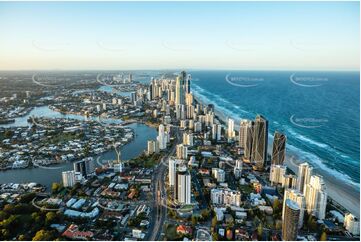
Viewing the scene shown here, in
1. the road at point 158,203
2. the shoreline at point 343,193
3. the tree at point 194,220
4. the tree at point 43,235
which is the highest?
the tree at point 43,235

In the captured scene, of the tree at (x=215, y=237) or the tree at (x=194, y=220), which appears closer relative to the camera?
the tree at (x=215, y=237)

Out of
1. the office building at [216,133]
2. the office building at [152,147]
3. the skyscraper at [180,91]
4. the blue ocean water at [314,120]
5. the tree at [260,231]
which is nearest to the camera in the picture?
the tree at [260,231]

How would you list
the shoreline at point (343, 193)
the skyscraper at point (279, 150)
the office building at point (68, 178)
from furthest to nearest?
the skyscraper at point (279, 150) → the office building at point (68, 178) → the shoreline at point (343, 193)

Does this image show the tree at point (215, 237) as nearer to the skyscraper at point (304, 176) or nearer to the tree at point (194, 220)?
the tree at point (194, 220)

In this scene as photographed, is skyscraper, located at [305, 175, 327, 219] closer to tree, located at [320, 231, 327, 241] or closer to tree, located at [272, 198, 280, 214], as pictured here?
tree, located at [272, 198, 280, 214]

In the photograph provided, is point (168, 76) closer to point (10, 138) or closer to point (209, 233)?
point (10, 138)

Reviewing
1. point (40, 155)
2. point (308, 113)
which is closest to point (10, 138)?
point (40, 155)

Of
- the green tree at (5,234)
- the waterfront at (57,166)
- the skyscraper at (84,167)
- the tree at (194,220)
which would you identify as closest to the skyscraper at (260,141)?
the tree at (194,220)

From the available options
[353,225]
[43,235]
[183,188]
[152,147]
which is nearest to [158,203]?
[183,188]
